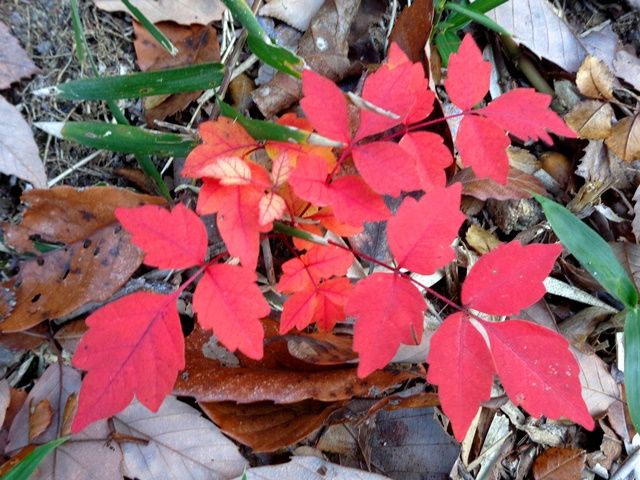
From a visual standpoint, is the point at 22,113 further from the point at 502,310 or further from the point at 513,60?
the point at 513,60

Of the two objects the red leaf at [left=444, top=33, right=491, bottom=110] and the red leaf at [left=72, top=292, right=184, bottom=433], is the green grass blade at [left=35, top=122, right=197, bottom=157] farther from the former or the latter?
the red leaf at [left=444, top=33, right=491, bottom=110]

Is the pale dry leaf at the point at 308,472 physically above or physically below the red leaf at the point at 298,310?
below

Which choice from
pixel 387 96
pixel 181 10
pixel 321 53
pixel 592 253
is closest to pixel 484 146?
pixel 387 96

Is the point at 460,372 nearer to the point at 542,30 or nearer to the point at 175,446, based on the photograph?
the point at 175,446

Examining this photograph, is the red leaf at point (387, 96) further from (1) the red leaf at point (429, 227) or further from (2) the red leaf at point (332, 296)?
(2) the red leaf at point (332, 296)

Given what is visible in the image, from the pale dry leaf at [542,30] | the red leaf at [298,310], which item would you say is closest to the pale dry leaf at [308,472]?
the red leaf at [298,310]

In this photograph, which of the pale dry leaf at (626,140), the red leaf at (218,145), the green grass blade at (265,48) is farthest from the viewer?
the pale dry leaf at (626,140)

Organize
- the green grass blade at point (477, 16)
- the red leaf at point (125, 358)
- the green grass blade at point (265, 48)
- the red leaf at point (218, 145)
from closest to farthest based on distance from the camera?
1. the red leaf at point (125, 358)
2. the red leaf at point (218, 145)
3. the green grass blade at point (265, 48)
4. the green grass blade at point (477, 16)
